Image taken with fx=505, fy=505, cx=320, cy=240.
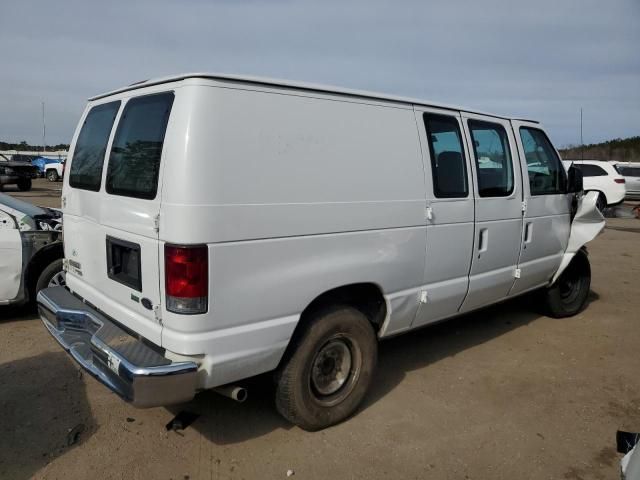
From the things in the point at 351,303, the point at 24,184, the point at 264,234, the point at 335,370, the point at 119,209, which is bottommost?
the point at 335,370

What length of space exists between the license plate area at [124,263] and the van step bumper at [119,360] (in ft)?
1.06

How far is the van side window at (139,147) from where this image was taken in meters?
2.81

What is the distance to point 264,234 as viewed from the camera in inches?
110

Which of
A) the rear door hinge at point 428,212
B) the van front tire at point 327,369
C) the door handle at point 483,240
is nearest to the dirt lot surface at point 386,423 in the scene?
the van front tire at point 327,369

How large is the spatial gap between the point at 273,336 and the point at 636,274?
792 centimetres

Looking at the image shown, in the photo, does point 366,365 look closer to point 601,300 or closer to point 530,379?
point 530,379

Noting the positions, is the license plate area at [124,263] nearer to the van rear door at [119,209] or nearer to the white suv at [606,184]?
the van rear door at [119,209]

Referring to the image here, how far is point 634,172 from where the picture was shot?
22.5 metres

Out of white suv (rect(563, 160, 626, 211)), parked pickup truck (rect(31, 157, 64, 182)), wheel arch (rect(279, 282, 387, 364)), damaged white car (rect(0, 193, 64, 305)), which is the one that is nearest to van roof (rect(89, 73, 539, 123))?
wheel arch (rect(279, 282, 387, 364))

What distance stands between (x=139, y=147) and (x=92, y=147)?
826 mm

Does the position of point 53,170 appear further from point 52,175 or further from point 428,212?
point 428,212

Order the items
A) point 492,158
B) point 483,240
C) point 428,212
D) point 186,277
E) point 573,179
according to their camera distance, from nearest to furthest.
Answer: point 186,277
point 428,212
point 483,240
point 492,158
point 573,179

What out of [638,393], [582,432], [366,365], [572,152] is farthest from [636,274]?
[572,152]

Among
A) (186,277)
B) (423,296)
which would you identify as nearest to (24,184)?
(423,296)
